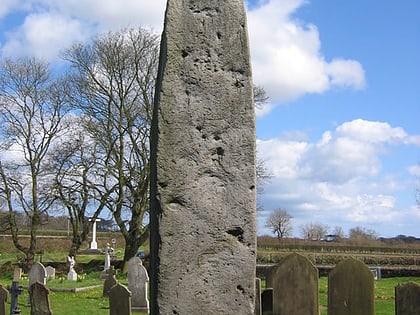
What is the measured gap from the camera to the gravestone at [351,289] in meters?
7.80

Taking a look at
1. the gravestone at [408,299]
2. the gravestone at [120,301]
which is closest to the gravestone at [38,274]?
the gravestone at [120,301]

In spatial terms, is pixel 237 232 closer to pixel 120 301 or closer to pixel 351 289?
pixel 351 289

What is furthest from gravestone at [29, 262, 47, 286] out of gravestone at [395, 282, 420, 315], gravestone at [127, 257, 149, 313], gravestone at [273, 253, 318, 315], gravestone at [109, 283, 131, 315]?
gravestone at [395, 282, 420, 315]

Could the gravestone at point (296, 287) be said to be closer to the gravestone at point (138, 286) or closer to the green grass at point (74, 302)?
the green grass at point (74, 302)

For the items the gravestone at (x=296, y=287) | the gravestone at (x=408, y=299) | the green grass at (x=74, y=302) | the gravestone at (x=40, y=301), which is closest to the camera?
the gravestone at (x=408, y=299)

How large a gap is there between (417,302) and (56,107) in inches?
1031

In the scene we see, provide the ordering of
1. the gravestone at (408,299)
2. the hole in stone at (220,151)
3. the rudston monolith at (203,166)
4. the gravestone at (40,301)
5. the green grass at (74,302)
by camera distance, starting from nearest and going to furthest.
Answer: the rudston monolith at (203,166), the hole in stone at (220,151), the gravestone at (408,299), the gravestone at (40,301), the green grass at (74,302)

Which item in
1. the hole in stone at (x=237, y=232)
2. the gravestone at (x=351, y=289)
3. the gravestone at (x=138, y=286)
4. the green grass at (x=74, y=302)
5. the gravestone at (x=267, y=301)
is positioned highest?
the hole in stone at (x=237, y=232)

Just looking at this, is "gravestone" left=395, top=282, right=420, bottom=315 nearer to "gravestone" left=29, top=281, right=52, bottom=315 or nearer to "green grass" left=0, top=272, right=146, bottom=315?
"gravestone" left=29, top=281, right=52, bottom=315

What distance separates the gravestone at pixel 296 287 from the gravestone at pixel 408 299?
3.73 ft

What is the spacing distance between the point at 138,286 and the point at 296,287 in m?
7.78

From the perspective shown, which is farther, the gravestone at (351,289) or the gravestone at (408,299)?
the gravestone at (351,289)

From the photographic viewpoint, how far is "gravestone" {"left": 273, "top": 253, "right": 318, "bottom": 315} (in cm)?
816

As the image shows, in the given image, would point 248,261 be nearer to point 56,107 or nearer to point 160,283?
point 160,283
